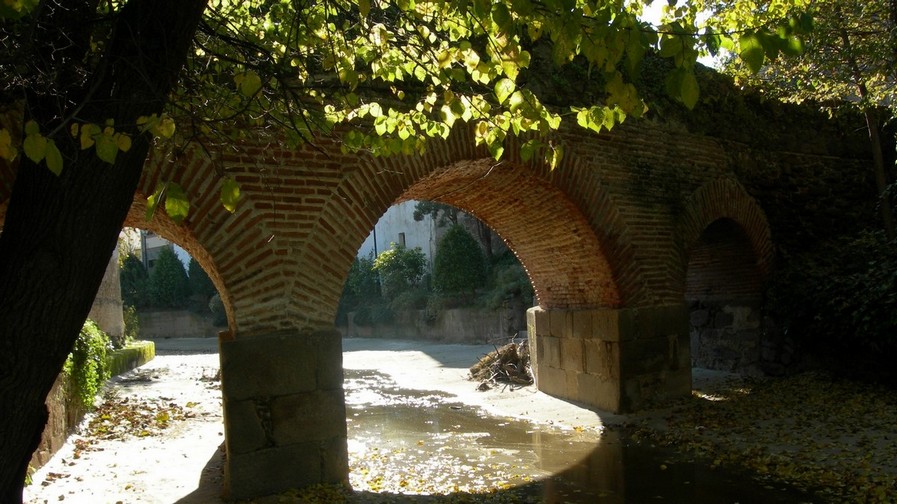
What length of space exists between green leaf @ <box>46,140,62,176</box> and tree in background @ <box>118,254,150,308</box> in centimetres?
3257

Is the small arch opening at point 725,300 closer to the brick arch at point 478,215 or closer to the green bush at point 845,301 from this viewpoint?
the green bush at point 845,301

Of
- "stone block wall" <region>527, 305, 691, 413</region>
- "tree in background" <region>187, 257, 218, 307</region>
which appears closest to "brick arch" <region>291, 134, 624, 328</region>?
"stone block wall" <region>527, 305, 691, 413</region>

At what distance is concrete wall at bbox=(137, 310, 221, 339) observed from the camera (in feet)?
102

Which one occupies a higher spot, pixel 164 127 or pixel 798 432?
pixel 164 127

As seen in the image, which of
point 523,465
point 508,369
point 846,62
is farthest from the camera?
point 508,369

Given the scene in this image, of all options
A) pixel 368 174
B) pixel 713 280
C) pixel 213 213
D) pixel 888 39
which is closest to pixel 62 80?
pixel 213 213

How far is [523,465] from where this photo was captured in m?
6.02

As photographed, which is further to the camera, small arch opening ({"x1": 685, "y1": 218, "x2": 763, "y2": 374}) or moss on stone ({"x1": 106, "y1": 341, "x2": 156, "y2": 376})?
moss on stone ({"x1": 106, "y1": 341, "x2": 156, "y2": 376})

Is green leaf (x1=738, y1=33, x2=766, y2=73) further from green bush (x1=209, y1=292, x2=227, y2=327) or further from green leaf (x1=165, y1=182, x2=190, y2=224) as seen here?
green bush (x1=209, y1=292, x2=227, y2=327)

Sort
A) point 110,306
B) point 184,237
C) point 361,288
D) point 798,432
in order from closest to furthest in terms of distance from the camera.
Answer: point 184,237 < point 798,432 < point 110,306 < point 361,288

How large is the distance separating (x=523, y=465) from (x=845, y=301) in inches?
184

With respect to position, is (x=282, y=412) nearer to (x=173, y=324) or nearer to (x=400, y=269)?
(x=400, y=269)

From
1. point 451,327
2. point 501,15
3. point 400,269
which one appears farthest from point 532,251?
point 400,269

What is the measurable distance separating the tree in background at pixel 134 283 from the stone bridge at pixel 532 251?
2747 cm
